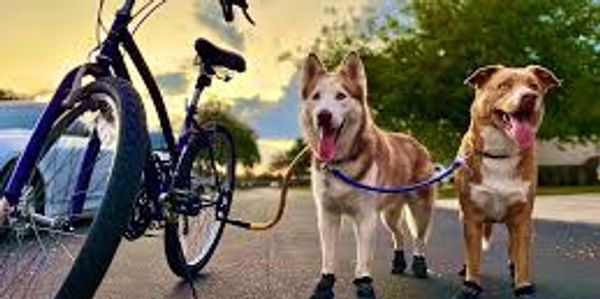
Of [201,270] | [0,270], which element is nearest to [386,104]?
[201,270]

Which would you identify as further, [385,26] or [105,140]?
[385,26]

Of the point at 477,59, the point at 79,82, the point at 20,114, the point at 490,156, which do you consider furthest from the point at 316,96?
the point at 477,59

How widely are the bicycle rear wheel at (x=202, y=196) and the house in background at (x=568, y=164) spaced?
4704 centimetres

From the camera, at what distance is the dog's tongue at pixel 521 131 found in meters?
6.75

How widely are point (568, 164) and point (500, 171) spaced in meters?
61.2

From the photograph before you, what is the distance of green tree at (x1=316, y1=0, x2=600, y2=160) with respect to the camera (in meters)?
49.0

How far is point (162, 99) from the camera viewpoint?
7406mm

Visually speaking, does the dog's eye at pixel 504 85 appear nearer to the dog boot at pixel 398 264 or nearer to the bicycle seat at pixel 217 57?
the bicycle seat at pixel 217 57

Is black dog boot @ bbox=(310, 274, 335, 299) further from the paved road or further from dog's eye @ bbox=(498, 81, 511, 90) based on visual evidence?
dog's eye @ bbox=(498, 81, 511, 90)

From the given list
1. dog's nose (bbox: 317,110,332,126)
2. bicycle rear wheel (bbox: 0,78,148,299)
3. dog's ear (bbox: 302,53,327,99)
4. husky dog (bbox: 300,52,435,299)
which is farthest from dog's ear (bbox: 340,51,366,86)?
bicycle rear wheel (bbox: 0,78,148,299)

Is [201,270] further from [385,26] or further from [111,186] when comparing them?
[385,26]

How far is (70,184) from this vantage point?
5883 millimetres

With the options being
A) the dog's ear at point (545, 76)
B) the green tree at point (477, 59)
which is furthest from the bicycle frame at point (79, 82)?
the green tree at point (477, 59)

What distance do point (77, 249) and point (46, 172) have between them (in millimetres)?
761
